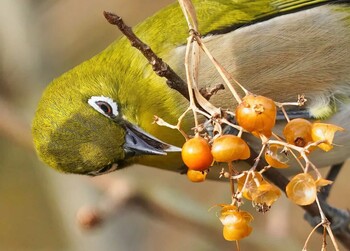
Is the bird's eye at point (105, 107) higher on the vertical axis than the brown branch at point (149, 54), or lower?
higher

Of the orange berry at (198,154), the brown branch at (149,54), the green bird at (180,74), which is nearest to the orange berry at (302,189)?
the orange berry at (198,154)

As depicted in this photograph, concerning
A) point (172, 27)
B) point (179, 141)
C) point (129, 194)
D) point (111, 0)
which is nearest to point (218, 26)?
point (172, 27)

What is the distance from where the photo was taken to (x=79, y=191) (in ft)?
19.9

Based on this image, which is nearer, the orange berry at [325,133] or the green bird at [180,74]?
the orange berry at [325,133]

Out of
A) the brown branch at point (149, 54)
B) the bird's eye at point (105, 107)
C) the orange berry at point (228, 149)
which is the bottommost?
the orange berry at point (228, 149)

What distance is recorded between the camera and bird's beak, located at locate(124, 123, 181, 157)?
3584mm

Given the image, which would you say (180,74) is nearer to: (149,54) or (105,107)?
(105,107)

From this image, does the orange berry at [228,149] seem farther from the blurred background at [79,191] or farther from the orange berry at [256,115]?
the blurred background at [79,191]

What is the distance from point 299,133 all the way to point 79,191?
377 centimetres

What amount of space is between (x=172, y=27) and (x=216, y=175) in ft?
3.27

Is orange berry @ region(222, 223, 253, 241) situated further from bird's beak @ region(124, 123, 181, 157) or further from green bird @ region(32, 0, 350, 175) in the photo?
green bird @ region(32, 0, 350, 175)

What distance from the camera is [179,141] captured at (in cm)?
406

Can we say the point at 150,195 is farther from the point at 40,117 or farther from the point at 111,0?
the point at 111,0

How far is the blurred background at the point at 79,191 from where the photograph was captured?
4684 mm
